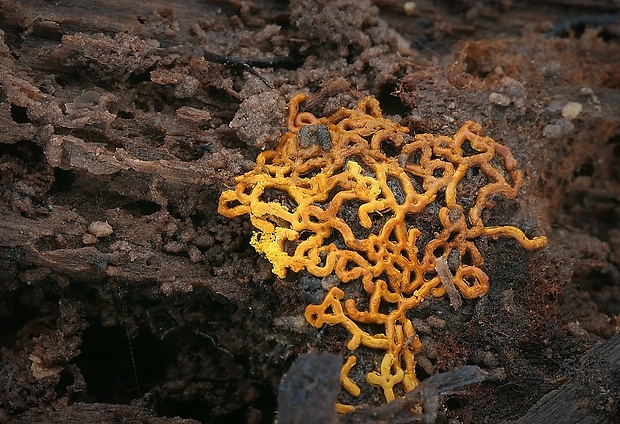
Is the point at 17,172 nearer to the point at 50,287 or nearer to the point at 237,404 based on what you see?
the point at 50,287

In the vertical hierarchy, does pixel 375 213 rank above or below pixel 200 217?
above

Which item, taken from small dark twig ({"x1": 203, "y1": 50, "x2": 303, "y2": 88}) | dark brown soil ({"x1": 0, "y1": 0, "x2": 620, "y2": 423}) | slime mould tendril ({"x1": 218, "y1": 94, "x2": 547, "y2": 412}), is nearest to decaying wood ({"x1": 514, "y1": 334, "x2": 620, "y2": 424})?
dark brown soil ({"x1": 0, "y1": 0, "x2": 620, "y2": 423})

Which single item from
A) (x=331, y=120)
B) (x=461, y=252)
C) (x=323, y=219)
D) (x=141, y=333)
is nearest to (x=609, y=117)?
(x=461, y=252)

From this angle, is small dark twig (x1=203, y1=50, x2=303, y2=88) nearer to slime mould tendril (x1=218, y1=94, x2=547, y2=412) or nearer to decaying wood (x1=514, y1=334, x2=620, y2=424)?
slime mould tendril (x1=218, y1=94, x2=547, y2=412)

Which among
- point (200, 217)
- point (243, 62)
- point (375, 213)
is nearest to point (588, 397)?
point (375, 213)

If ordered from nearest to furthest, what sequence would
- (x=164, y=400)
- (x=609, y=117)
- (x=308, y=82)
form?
(x=164, y=400) → (x=308, y=82) → (x=609, y=117)

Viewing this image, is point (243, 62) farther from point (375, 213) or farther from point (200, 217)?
point (375, 213)
